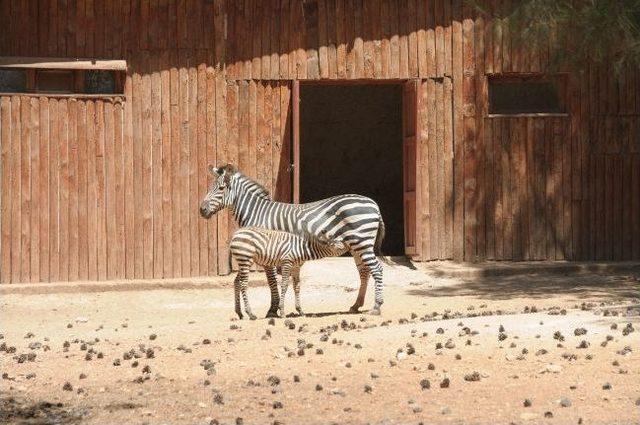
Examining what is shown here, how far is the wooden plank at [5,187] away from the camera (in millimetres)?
17156

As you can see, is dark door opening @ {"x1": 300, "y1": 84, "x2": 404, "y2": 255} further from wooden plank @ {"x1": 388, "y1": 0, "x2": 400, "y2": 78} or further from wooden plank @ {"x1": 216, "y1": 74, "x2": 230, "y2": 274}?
wooden plank @ {"x1": 216, "y1": 74, "x2": 230, "y2": 274}

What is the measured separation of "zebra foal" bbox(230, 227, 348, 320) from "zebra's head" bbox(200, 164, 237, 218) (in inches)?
38.0

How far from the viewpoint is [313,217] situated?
14.4 meters

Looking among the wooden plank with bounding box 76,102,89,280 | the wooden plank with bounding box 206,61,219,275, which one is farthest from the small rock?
the wooden plank with bounding box 76,102,89,280

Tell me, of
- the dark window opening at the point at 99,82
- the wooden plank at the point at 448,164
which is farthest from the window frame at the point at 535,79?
the dark window opening at the point at 99,82

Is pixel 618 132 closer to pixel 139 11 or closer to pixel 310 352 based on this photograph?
pixel 139 11

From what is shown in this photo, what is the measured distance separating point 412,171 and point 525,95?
222 cm

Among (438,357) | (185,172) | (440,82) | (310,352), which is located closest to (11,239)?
(185,172)

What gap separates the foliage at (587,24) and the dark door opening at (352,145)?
6.68 metres

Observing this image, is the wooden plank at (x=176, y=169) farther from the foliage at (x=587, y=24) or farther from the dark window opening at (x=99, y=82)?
the foliage at (x=587, y=24)

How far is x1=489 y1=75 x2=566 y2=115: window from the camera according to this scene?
1906 centimetres

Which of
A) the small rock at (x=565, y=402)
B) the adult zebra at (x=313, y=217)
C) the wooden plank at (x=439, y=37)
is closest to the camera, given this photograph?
the small rock at (x=565, y=402)

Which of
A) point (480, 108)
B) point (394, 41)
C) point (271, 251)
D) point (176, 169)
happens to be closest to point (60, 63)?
point (176, 169)

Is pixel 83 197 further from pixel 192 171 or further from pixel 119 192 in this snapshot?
pixel 192 171
